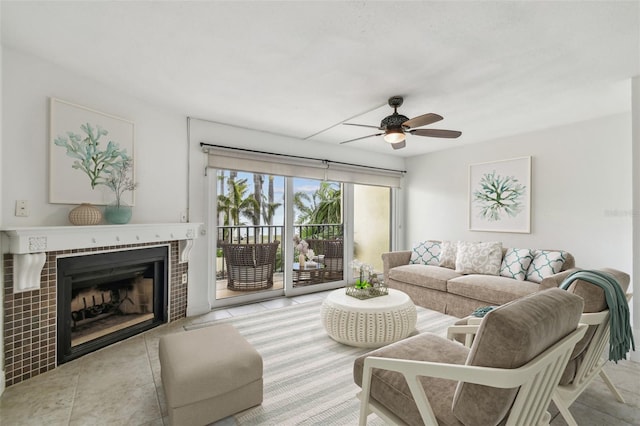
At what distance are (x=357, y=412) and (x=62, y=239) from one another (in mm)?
2479

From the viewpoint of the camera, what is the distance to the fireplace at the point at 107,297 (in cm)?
245

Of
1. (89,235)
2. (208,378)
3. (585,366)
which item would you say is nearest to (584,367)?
(585,366)

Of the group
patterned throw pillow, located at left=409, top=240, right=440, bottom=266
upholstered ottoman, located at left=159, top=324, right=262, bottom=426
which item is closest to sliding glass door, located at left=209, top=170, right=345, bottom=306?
patterned throw pillow, located at left=409, top=240, right=440, bottom=266

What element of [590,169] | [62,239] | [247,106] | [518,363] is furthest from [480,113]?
[62,239]

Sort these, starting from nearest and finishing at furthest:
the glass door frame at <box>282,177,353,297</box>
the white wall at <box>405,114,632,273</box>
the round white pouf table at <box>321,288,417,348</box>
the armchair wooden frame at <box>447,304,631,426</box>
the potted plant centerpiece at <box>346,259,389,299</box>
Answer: the armchair wooden frame at <box>447,304,631,426</box>, the round white pouf table at <box>321,288,417,348</box>, the potted plant centerpiece at <box>346,259,389,299</box>, the white wall at <box>405,114,632,273</box>, the glass door frame at <box>282,177,353,297</box>

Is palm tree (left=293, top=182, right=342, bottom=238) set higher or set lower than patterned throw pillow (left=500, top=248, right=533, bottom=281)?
higher

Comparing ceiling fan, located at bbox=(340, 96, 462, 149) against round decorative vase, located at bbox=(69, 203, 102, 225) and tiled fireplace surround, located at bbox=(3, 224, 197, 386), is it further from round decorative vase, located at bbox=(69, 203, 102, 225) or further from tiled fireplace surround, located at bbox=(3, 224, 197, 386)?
round decorative vase, located at bbox=(69, 203, 102, 225)

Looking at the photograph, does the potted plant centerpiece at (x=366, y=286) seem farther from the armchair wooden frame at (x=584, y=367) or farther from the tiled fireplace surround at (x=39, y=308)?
the tiled fireplace surround at (x=39, y=308)

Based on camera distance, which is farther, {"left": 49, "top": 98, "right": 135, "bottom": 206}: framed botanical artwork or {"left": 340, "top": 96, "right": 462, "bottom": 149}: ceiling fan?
{"left": 340, "top": 96, "right": 462, "bottom": 149}: ceiling fan

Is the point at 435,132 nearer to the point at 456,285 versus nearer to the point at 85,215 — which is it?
the point at 456,285

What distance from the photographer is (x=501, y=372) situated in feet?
3.30

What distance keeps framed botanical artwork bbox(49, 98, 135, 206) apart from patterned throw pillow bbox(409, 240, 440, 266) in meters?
3.89

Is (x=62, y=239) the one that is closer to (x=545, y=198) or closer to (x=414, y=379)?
(x=414, y=379)

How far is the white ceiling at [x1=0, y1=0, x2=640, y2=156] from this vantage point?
5.66 feet
